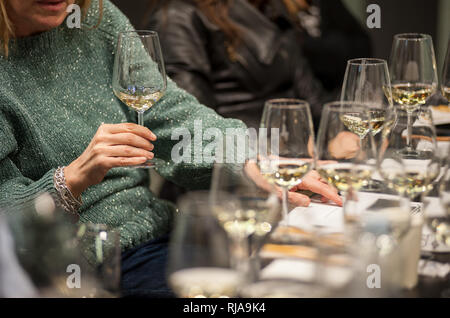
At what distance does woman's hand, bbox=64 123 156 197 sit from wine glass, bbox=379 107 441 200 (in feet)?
1.68

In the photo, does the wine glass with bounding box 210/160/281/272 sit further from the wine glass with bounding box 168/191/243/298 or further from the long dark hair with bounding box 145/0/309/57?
the long dark hair with bounding box 145/0/309/57

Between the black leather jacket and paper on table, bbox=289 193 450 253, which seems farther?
the black leather jacket

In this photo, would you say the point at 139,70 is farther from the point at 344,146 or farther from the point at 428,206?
the point at 428,206

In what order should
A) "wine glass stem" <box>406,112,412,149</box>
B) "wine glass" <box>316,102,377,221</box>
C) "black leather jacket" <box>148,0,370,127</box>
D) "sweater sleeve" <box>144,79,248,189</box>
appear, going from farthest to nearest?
"black leather jacket" <box>148,0,370,127</box> → "sweater sleeve" <box>144,79,248,189</box> → "wine glass stem" <box>406,112,412,149</box> → "wine glass" <box>316,102,377,221</box>

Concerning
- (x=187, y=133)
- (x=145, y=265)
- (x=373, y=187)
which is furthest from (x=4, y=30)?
(x=373, y=187)

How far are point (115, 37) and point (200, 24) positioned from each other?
33.4 inches

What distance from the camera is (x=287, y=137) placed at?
1.04m

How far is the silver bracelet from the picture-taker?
1.39m

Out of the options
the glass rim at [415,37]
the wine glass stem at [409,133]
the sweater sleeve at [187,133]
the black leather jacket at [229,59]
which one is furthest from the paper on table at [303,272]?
the black leather jacket at [229,59]

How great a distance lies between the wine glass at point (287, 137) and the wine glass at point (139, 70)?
478 millimetres

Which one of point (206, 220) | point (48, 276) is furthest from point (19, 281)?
point (206, 220)

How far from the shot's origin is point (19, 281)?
80cm

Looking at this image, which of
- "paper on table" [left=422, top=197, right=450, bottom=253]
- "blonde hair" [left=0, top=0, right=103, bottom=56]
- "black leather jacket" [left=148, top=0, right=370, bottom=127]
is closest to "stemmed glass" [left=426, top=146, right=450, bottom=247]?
"paper on table" [left=422, top=197, right=450, bottom=253]

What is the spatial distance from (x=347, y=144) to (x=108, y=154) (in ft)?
1.83
